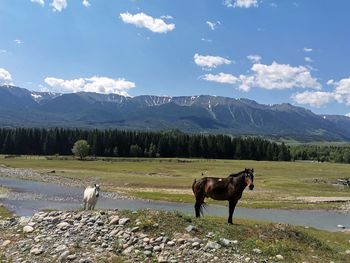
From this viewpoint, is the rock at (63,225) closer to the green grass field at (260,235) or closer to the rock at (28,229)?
the rock at (28,229)

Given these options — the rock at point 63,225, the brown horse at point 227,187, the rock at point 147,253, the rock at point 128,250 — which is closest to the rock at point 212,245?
the rock at point 147,253

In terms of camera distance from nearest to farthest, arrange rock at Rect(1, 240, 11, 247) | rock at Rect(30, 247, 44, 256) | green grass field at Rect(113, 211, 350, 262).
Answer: rock at Rect(30, 247, 44, 256) → green grass field at Rect(113, 211, 350, 262) → rock at Rect(1, 240, 11, 247)

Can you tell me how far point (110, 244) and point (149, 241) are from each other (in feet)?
6.14

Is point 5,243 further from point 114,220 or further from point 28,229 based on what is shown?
point 114,220

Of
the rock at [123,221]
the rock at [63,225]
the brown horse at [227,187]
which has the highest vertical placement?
the brown horse at [227,187]

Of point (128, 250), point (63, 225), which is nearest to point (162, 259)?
point (128, 250)

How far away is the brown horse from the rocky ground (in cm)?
440

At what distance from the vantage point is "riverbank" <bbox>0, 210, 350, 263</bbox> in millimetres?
20156

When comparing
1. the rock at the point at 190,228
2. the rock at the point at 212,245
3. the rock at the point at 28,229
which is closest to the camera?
the rock at the point at 212,245

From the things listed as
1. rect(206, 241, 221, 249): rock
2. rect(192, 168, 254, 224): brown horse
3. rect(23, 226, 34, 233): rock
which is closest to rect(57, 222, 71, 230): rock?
rect(23, 226, 34, 233): rock

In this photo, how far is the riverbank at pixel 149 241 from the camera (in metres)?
20.2

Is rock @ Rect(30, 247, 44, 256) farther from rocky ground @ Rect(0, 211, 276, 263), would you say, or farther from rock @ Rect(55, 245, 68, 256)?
rock @ Rect(55, 245, 68, 256)

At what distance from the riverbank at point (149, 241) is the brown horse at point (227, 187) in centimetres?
242

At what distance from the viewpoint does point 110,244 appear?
2106cm
